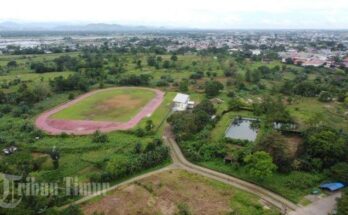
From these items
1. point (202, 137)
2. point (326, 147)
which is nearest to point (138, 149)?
point (202, 137)

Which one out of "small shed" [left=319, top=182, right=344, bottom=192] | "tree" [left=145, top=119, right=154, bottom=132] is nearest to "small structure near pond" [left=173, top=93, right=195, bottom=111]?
"tree" [left=145, top=119, right=154, bottom=132]

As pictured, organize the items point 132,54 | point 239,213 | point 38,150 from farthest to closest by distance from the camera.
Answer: point 132,54, point 38,150, point 239,213

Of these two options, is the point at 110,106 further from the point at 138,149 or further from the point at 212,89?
the point at 138,149

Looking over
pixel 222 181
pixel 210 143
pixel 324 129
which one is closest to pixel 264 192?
pixel 222 181

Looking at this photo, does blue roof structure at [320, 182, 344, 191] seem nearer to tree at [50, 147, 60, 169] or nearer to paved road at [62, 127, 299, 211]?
paved road at [62, 127, 299, 211]

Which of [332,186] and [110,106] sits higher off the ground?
[110,106]

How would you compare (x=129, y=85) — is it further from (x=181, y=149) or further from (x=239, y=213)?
(x=239, y=213)
